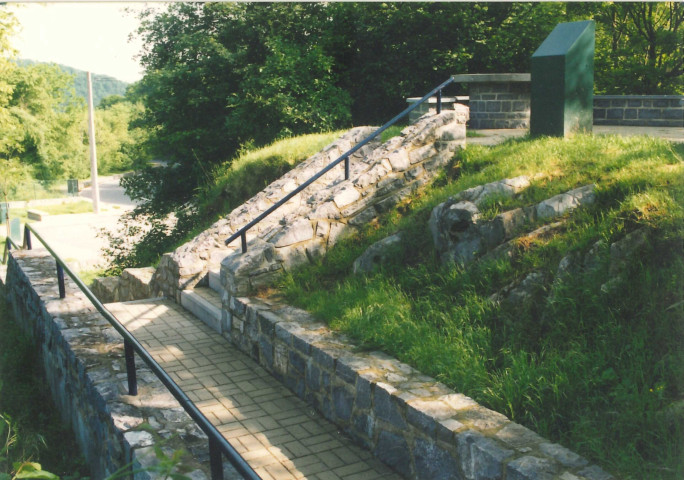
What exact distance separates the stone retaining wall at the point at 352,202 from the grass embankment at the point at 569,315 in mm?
516

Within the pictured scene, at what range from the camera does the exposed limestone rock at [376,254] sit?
673cm

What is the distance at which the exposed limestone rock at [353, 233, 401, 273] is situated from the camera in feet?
22.1

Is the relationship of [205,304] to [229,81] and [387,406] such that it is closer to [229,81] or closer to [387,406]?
[387,406]

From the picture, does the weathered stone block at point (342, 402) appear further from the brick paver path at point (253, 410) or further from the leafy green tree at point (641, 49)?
the leafy green tree at point (641, 49)

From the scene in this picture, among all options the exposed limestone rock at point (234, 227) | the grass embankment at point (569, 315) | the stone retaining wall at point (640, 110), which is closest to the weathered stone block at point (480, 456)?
the grass embankment at point (569, 315)

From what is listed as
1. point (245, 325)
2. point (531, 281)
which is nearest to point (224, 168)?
point (245, 325)

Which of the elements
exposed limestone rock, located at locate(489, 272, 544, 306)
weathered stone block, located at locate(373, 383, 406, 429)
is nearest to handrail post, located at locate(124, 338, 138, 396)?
weathered stone block, located at locate(373, 383, 406, 429)

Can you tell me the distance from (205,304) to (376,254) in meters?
2.84

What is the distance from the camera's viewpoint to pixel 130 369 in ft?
14.5

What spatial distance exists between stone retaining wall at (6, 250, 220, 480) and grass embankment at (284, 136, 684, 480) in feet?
6.24

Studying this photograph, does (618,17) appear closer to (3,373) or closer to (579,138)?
(579,138)

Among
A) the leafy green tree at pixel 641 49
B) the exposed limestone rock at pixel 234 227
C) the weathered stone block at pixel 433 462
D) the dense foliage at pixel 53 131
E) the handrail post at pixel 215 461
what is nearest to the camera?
the handrail post at pixel 215 461

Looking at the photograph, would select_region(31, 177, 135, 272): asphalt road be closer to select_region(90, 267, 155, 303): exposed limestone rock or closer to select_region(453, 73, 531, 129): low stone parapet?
select_region(90, 267, 155, 303): exposed limestone rock

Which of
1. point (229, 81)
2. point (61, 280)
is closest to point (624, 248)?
point (61, 280)
